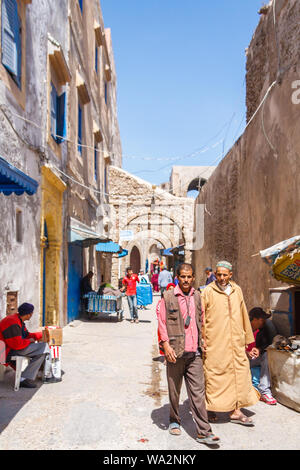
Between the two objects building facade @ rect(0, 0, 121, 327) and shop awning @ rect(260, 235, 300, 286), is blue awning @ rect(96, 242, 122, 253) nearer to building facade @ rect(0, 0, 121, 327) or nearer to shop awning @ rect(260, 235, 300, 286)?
building facade @ rect(0, 0, 121, 327)

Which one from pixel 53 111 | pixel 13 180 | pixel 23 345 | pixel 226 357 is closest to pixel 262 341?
pixel 226 357

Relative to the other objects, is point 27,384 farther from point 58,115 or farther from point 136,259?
point 136,259

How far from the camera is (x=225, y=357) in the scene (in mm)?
3852

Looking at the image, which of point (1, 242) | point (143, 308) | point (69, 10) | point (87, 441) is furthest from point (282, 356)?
point (143, 308)

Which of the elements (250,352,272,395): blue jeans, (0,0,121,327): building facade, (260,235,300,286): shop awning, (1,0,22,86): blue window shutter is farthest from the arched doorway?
(250,352,272,395): blue jeans

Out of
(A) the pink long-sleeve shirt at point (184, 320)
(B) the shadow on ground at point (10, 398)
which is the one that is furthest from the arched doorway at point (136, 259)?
(A) the pink long-sleeve shirt at point (184, 320)

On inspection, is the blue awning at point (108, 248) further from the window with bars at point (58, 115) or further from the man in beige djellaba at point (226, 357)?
the man in beige djellaba at point (226, 357)

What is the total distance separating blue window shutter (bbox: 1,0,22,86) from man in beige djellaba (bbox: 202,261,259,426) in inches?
167

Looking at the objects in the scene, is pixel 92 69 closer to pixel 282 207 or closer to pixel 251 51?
pixel 251 51

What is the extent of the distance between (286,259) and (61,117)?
6.30m

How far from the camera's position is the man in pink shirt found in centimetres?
358

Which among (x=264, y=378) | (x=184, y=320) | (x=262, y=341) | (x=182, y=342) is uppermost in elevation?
(x=184, y=320)

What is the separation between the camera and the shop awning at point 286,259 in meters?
4.56

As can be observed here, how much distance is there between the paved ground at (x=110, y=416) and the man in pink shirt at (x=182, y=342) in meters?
0.29
